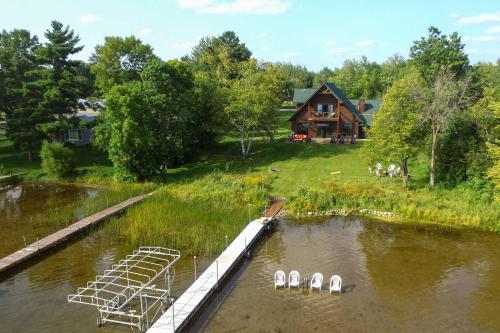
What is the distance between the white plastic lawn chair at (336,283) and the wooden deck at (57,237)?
16.3 metres

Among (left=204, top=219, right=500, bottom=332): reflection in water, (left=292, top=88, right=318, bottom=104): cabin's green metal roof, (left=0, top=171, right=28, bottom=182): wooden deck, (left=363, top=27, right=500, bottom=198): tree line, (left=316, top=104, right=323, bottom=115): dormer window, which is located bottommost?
(left=204, top=219, right=500, bottom=332): reflection in water

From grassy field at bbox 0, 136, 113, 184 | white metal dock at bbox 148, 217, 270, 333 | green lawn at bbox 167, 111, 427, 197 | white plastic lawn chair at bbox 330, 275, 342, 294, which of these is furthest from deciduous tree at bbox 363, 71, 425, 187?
grassy field at bbox 0, 136, 113, 184

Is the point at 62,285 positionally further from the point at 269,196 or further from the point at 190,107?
the point at 190,107

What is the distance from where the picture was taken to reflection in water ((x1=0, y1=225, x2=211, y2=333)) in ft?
54.6

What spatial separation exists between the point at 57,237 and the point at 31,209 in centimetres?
912

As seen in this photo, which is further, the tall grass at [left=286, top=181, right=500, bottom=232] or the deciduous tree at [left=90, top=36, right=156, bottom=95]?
the deciduous tree at [left=90, top=36, right=156, bottom=95]

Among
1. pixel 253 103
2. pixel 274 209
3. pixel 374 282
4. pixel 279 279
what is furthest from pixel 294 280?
pixel 253 103

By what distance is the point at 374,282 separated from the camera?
20203 millimetres

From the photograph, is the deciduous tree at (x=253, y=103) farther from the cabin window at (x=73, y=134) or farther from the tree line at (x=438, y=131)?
the cabin window at (x=73, y=134)

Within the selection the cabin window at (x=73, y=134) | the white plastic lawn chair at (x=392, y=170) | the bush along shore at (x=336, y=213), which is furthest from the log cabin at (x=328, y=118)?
the cabin window at (x=73, y=134)

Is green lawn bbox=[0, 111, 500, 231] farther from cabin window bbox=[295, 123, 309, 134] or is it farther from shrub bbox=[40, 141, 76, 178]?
cabin window bbox=[295, 123, 309, 134]

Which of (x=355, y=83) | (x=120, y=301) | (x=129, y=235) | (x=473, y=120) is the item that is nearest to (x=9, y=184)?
(x=129, y=235)

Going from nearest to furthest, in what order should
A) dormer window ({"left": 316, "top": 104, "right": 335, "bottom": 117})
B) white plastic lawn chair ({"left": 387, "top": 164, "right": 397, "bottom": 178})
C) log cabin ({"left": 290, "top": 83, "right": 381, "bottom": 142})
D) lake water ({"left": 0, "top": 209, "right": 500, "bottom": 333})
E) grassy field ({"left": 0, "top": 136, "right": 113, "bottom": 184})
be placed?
lake water ({"left": 0, "top": 209, "right": 500, "bottom": 333}) < white plastic lawn chair ({"left": 387, "top": 164, "right": 397, "bottom": 178}) < grassy field ({"left": 0, "top": 136, "right": 113, "bottom": 184}) < log cabin ({"left": 290, "top": 83, "right": 381, "bottom": 142}) < dormer window ({"left": 316, "top": 104, "right": 335, "bottom": 117})

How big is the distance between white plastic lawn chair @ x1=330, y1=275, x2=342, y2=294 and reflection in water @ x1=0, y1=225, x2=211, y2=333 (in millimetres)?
6666
